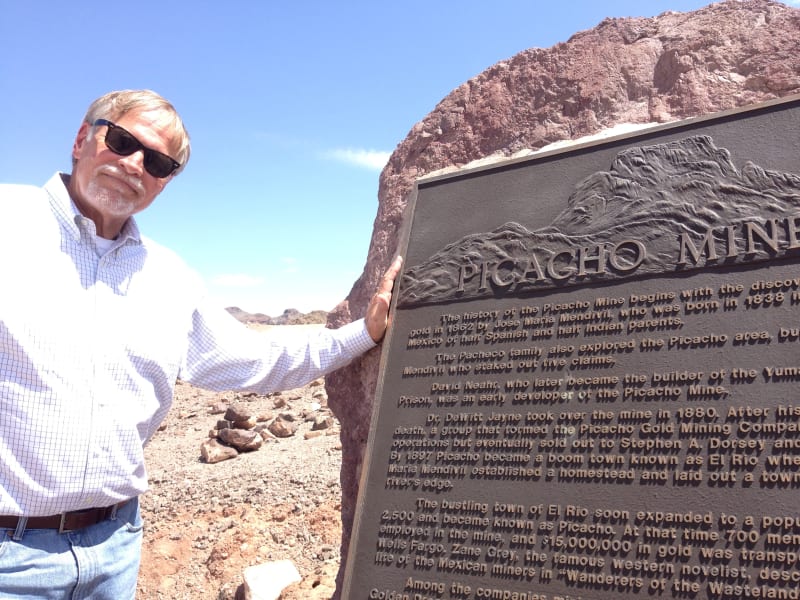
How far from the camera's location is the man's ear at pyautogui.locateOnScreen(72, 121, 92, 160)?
2680mm

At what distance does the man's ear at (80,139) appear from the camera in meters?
2.68

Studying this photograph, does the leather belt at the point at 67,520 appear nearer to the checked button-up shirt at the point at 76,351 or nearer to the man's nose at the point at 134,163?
the checked button-up shirt at the point at 76,351

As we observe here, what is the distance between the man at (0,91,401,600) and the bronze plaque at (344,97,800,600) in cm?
100

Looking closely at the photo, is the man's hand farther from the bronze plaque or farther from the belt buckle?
the belt buckle

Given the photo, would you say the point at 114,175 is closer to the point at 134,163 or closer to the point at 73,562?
the point at 134,163

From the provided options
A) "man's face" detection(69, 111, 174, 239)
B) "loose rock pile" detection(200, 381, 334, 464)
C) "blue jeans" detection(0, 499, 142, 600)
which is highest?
"man's face" detection(69, 111, 174, 239)

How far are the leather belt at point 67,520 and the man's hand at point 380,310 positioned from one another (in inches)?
56.5

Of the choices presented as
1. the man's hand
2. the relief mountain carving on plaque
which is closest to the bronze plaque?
the relief mountain carving on plaque

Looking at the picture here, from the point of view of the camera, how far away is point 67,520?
2209 millimetres

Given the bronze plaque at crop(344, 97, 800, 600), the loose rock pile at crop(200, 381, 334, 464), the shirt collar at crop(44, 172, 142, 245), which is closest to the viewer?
the bronze plaque at crop(344, 97, 800, 600)

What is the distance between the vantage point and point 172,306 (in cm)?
272

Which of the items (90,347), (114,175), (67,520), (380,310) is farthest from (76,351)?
(380,310)

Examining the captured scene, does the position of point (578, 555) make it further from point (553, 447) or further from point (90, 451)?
point (90, 451)

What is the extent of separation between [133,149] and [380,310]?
1.38 meters
